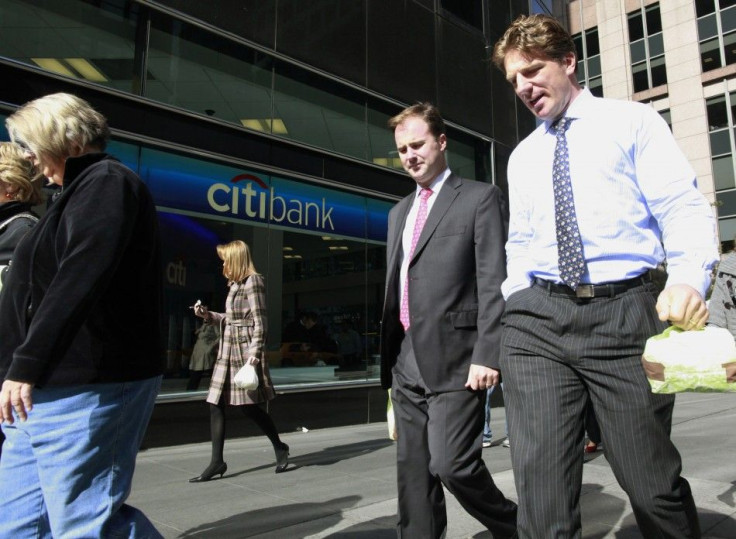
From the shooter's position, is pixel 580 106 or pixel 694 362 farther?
pixel 580 106

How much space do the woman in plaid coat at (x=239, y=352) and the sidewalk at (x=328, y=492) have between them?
1.30ft

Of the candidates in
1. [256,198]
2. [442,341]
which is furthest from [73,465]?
[256,198]

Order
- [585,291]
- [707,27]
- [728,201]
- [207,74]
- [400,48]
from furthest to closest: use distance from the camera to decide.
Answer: [707,27]
[728,201]
[400,48]
[207,74]
[585,291]

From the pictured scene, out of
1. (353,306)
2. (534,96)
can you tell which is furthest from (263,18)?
(534,96)

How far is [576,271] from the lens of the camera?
2.10m

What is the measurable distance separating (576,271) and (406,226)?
4.35 feet

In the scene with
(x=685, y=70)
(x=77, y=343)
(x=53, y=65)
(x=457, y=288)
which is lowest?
(x=77, y=343)

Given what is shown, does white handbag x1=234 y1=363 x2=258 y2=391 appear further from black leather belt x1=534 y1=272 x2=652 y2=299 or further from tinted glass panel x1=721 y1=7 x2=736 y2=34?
tinted glass panel x1=721 y1=7 x2=736 y2=34

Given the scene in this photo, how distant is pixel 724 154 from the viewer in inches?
1106

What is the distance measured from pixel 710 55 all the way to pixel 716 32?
0.99m

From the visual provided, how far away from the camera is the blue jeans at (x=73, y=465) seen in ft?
6.48

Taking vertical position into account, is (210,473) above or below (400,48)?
below

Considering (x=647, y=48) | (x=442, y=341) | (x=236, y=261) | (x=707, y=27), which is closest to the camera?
(x=442, y=341)

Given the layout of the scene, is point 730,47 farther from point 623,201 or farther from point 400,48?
point 623,201
